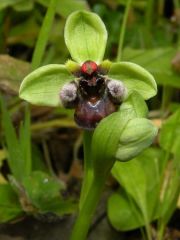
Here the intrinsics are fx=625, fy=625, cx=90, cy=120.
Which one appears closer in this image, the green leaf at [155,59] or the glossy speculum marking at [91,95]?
the glossy speculum marking at [91,95]

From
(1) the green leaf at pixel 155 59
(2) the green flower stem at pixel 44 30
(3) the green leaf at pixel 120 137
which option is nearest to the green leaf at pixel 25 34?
(1) the green leaf at pixel 155 59

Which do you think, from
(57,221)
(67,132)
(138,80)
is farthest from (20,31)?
(138,80)

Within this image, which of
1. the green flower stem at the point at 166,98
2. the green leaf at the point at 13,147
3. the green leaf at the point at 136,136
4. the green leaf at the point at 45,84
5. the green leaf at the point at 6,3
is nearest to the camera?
the green leaf at the point at 136,136

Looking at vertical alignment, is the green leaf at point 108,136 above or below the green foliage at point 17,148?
above

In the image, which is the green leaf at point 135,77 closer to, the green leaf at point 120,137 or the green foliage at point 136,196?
the green leaf at point 120,137

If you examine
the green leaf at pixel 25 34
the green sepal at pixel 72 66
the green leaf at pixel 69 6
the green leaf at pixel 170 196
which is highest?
the green sepal at pixel 72 66

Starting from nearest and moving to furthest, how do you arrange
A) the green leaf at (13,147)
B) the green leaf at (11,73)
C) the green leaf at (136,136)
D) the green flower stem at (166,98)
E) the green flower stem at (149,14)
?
the green leaf at (136,136)
the green leaf at (13,147)
the green leaf at (11,73)
the green flower stem at (166,98)
the green flower stem at (149,14)

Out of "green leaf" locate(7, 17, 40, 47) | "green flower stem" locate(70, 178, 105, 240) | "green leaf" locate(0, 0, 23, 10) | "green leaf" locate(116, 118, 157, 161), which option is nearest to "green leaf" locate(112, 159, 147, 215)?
"green flower stem" locate(70, 178, 105, 240)
